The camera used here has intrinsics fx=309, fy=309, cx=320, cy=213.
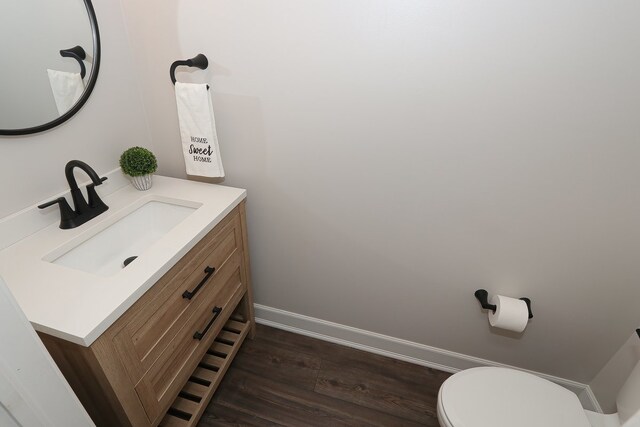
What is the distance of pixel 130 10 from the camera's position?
1166 mm

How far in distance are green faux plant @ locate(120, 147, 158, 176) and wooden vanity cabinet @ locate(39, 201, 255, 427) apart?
385 millimetres

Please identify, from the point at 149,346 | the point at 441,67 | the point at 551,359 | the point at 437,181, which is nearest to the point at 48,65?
the point at 149,346

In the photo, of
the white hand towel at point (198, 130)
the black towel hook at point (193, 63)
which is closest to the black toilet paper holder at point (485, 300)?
the white hand towel at point (198, 130)

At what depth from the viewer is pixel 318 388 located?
145cm

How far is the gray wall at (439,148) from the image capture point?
2.94 feet

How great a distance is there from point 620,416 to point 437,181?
93 cm

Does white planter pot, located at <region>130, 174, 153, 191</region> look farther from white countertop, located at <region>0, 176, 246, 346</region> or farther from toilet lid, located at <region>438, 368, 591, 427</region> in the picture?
toilet lid, located at <region>438, 368, 591, 427</region>

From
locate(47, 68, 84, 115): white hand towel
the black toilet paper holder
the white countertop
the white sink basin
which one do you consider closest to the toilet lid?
the black toilet paper holder

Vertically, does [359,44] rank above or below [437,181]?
above

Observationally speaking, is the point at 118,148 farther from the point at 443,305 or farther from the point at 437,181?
the point at 443,305

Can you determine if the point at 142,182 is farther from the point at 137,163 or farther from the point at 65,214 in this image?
the point at 65,214

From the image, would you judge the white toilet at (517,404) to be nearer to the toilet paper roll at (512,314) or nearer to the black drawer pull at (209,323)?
the toilet paper roll at (512,314)

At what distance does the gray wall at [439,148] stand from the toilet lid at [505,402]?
316mm

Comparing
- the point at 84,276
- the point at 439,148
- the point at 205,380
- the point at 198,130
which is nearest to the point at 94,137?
the point at 198,130
